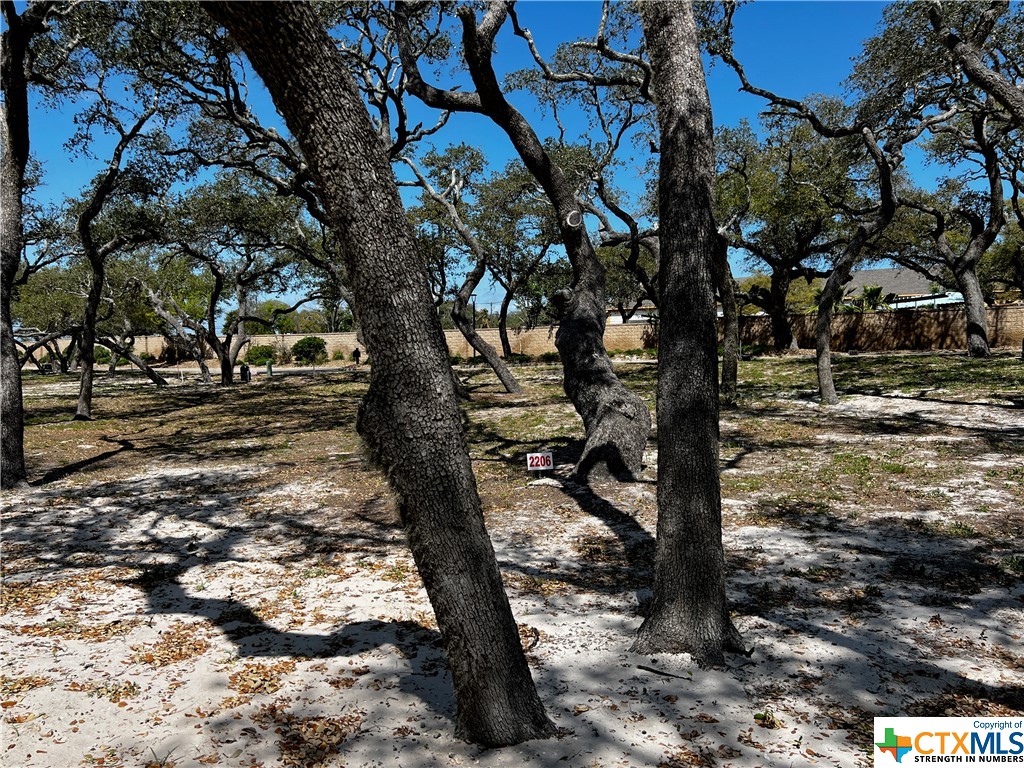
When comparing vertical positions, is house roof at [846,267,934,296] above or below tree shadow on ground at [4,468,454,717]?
above

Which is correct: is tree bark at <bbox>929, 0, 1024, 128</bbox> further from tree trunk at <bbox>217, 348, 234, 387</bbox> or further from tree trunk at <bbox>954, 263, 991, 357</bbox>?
tree trunk at <bbox>217, 348, 234, 387</bbox>

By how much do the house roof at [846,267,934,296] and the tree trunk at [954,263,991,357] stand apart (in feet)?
92.1

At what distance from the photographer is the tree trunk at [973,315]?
1705 cm

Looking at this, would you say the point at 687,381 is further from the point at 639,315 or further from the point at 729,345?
the point at 639,315

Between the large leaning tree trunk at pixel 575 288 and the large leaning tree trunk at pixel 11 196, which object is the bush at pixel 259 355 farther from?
the large leaning tree trunk at pixel 575 288

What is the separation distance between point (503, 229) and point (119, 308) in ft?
54.2

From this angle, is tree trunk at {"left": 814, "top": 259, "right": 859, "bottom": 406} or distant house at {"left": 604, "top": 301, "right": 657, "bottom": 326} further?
distant house at {"left": 604, "top": 301, "right": 657, "bottom": 326}

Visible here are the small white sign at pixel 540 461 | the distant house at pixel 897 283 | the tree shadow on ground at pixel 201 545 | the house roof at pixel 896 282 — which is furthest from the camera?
the house roof at pixel 896 282

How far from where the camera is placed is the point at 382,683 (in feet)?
10.8

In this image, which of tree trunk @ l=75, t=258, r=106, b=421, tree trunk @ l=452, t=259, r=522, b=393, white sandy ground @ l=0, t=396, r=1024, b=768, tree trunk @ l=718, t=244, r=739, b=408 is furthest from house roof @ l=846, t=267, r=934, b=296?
white sandy ground @ l=0, t=396, r=1024, b=768

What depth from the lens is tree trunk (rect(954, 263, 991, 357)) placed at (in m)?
17.0

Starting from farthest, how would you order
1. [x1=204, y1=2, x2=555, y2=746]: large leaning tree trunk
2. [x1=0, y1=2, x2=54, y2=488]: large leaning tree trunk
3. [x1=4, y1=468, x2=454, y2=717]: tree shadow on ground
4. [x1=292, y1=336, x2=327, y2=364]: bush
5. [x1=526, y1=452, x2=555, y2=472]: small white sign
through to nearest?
[x1=292, y1=336, x2=327, y2=364]: bush, [x1=526, y1=452, x2=555, y2=472]: small white sign, [x1=0, y1=2, x2=54, y2=488]: large leaning tree trunk, [x1=4, y1=468, x2=454, y2=717]: tree shadow on ground, [x1=204, y1=2, x2=555, y2=746]: large leaning tree trunk

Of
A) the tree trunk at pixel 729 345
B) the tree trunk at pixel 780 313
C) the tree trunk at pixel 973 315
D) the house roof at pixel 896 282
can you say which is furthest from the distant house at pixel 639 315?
the house roof at pixel 896 282

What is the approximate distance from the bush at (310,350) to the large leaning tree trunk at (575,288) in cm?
2820
